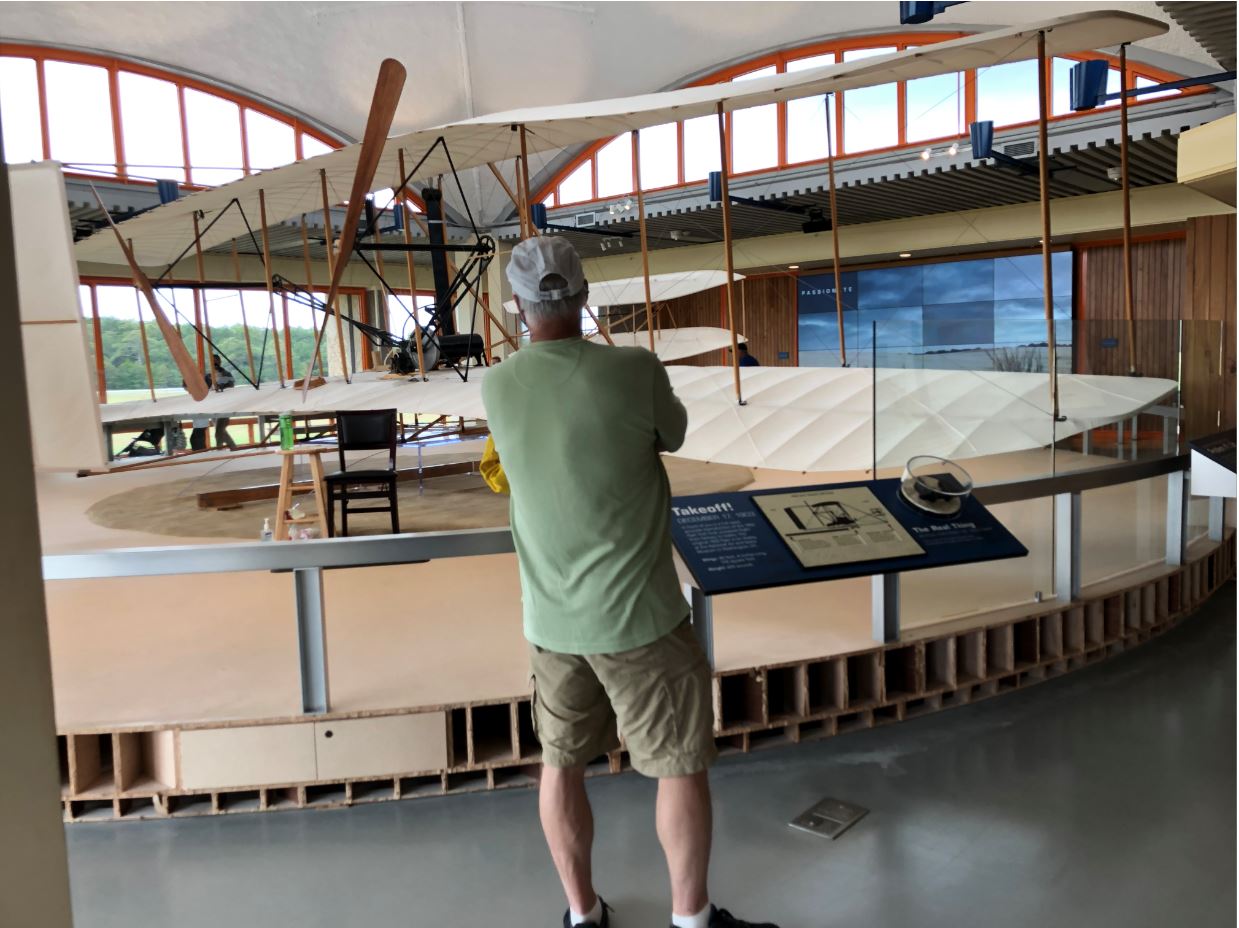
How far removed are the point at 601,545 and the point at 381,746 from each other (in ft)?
4.91

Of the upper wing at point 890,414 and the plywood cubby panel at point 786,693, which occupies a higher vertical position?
the upper wing at point 890,414

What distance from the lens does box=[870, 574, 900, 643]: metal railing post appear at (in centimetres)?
348

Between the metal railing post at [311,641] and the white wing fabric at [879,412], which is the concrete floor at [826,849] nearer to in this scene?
the metal railing post at [311,641]

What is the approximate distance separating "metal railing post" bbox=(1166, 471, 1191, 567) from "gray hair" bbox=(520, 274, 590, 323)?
406 cm

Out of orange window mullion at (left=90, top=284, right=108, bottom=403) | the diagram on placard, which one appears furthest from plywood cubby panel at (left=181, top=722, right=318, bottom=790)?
orange window mullion at (left=90, top=284, right=108, bottom=403)

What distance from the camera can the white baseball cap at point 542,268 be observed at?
1930 mm

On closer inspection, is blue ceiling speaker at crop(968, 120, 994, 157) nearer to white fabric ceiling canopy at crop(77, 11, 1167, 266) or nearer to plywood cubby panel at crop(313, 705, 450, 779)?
white fabric ceiling canopy at crop(77, 11, 1167, 266)

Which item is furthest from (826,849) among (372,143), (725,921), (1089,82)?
(1089,82)

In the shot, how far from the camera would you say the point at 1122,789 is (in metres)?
2.88

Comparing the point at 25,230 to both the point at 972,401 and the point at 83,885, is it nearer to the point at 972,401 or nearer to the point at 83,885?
the point at 83,885

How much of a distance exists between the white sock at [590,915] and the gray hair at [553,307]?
4.47ft

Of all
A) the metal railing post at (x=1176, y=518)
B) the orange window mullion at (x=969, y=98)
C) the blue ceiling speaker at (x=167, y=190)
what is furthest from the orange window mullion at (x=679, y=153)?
the metal railing post at (x=1176, y=518)

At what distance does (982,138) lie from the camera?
11.0 m

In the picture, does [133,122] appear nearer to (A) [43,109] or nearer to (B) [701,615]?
(A) [43,109]
